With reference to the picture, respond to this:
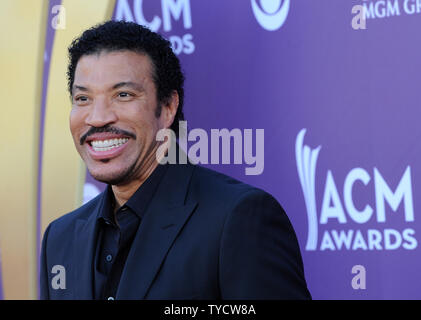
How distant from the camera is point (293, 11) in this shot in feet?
7.50

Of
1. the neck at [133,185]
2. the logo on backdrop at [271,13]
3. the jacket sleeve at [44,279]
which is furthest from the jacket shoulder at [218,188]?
the logo on backdrop at [271,13]

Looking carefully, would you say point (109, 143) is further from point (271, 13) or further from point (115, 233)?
point (271, 13)

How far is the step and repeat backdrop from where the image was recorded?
82.6 inches

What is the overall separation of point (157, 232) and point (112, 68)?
1.43 ft

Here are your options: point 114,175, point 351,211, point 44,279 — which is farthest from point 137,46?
point 351,211

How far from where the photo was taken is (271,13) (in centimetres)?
232

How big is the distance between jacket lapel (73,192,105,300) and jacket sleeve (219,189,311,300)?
1.20ft

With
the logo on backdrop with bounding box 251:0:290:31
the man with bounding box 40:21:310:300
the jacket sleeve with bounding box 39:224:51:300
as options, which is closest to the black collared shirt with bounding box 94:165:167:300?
the man with bounding box 40:21:310:300

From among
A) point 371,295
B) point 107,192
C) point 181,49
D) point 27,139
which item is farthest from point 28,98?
point 371,295

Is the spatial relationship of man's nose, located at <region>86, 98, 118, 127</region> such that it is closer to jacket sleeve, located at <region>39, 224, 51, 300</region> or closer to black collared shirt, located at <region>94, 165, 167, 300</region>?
black collared shirt, located at <region>94, 165, 167, 300</region>

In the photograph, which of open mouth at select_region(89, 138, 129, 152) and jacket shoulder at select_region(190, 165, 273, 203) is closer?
jacket shoulder at select_region(190, 165, 273, 203)

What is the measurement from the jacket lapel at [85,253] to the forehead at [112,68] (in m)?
0.32

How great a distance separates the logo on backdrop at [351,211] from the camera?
2072 millimetres
